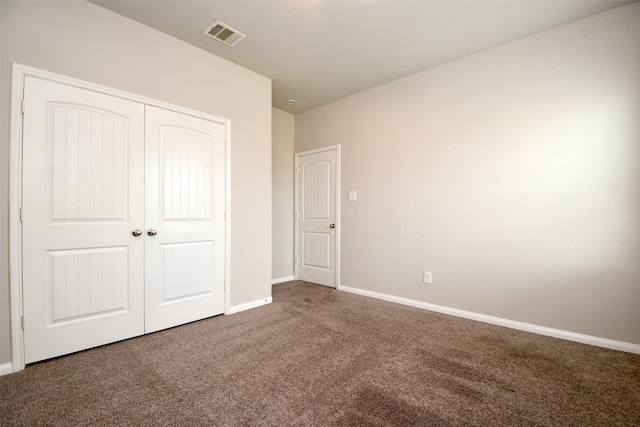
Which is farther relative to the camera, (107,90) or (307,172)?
(307,172)

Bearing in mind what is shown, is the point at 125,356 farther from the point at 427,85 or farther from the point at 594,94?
the point at 594,94

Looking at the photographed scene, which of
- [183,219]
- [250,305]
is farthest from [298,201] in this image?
[183,219]

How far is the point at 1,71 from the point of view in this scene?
1866 millimetres

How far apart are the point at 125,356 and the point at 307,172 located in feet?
10.7

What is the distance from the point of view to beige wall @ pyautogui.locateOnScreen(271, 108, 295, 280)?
4.50 metres

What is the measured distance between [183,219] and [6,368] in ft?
4.98

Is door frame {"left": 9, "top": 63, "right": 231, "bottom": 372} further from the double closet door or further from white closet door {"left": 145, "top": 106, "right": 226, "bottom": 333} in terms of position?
white closet door {"left": 145, "top": 106, "right": 226, "bottom": 333}

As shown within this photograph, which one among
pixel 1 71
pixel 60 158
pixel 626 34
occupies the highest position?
pixel 626 34

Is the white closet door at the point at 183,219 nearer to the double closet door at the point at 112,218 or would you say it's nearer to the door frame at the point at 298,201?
the double closet door at the point at 112,218

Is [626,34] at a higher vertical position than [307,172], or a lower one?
higher

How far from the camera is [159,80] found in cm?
257

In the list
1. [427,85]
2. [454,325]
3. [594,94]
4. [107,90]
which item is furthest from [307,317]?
[594,94]

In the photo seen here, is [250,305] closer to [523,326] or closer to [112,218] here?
[112,218]

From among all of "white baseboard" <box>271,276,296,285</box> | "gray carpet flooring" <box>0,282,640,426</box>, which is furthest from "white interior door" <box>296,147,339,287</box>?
"gray carpet flooring" <box>0,282,640,426</box>
